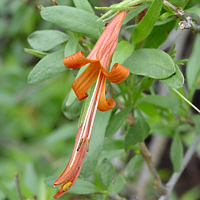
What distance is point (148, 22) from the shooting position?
711mm

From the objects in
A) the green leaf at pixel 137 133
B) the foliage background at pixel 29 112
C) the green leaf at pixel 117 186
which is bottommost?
the foliage background at pixel 29 112

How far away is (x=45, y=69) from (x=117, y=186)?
1.19ft

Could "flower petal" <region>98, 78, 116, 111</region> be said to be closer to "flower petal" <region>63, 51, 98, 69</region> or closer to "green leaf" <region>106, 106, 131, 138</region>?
"flower petal" <region>63, 51, 98, 69</region>

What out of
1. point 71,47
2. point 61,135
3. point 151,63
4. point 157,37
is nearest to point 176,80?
point 151,63

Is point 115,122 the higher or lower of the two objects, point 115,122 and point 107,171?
the higher

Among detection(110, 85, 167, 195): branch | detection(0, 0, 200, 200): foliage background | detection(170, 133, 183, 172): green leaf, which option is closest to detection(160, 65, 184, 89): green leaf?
detection(110, 85, 167, 195): branch

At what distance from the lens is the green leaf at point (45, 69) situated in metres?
0.81

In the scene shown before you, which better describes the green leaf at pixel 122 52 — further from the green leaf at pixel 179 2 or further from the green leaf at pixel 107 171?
the green leaf at pixel 107 171

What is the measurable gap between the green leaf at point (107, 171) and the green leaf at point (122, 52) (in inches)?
14.5

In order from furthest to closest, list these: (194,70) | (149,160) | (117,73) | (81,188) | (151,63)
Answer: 1. (194,70)
2. (149,160)
3. (81,188)
4. (151,63)
5. (117,73)

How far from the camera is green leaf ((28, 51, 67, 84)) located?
0.81 meters

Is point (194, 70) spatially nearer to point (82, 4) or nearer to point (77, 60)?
point (82, 4)

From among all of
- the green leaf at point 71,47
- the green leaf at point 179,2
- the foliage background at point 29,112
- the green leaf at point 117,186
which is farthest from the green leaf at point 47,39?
the foliage background at point 29,112

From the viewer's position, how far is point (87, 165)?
32.4 inches
